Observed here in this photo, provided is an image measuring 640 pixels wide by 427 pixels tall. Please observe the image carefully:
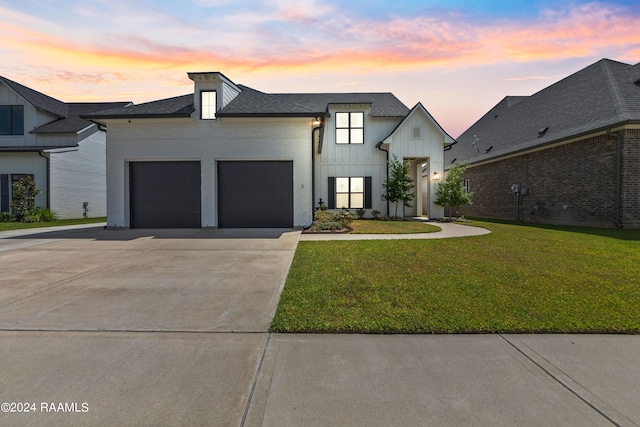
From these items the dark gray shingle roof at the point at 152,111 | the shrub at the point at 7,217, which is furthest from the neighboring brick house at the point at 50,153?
the dark gray shingle roof at the point at 152,111

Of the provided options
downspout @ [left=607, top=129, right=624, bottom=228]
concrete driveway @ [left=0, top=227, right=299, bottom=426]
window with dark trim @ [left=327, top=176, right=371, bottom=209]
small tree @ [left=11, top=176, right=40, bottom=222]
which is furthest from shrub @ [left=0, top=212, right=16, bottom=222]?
downspout @ [left=607, top=129, right=624, bottom=228]

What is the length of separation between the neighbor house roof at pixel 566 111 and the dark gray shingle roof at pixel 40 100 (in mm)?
29405

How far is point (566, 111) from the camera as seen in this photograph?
15.4 m

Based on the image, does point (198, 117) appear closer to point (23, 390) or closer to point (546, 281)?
point (23, 390)

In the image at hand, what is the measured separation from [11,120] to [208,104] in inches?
645

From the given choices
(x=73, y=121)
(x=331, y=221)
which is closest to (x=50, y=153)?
(x=73, y=121)

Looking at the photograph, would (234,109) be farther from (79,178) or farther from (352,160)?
(79,178)

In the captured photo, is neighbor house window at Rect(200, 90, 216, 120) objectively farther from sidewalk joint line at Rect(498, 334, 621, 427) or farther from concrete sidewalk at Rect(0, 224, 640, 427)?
sidewalk joint line at Rect(498, 334, 621, 427)

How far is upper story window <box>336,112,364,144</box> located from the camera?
55.4 ft

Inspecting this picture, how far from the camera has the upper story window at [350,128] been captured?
665 inches

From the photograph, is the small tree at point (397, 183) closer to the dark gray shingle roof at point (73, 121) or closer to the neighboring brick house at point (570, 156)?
the neighboring brick house at point (570, 156)

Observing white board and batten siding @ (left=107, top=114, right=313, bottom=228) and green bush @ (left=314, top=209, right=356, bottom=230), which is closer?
green bush @ (left=314, top=209, right=356, bottom=230)

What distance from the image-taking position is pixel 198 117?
12219 mm

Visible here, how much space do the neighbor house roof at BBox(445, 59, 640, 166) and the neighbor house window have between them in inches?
624
